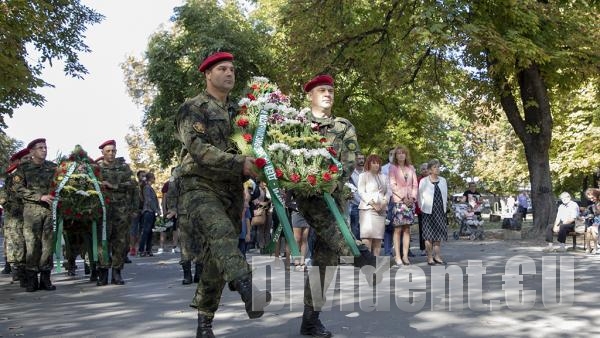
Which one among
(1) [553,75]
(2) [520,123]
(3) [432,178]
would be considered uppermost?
(1) [553,75]

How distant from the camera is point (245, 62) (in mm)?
34375

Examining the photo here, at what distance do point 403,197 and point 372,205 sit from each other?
169 cm

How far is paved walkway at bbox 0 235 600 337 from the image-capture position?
685 centimetres

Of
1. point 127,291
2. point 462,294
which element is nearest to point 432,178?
point 462,294

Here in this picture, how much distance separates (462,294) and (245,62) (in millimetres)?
26429

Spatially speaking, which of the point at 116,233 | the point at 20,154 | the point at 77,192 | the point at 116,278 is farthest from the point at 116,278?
the point at 20,154

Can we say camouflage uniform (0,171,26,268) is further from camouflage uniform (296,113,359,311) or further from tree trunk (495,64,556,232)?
tree trunk (495,64,556,232)

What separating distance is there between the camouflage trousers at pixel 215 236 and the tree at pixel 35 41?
6657 mm

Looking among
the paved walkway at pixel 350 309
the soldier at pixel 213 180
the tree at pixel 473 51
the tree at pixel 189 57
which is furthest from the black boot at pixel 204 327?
the tree at pixel 189 57

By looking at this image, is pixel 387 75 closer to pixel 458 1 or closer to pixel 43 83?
pixel 458 1

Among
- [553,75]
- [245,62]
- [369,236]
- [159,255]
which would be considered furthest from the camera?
[245,62]

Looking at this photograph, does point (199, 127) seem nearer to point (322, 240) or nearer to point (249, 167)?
point (249, 167)

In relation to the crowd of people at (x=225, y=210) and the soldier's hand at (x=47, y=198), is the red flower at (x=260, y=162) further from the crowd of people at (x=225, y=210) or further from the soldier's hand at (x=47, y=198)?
the soldier's hand at (x=47, y=198)

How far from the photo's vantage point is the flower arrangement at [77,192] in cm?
1095
